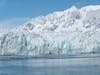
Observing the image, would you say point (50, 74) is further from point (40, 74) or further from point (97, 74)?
point (97, 74)

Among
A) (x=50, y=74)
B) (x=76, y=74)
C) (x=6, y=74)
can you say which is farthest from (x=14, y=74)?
(x=76, y=74)

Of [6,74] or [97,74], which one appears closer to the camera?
[97,74]

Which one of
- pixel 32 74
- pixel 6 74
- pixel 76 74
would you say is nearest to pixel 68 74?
pixel 76 74

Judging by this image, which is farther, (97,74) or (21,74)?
(21,74)

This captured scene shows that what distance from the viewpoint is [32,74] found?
74250 mm

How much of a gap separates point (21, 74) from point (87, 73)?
1296 centimetres

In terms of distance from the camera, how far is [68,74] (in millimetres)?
71312

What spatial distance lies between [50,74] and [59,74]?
178 centimetres

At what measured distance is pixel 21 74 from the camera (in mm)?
74500

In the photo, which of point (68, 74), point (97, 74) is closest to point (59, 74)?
point (68, 74)

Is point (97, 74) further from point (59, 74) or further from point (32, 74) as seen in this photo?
point (32, 74)

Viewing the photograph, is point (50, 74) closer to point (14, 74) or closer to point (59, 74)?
point (59, 74)

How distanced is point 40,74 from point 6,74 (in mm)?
7020

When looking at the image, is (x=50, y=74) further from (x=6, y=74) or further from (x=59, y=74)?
(x=6, y=74)
